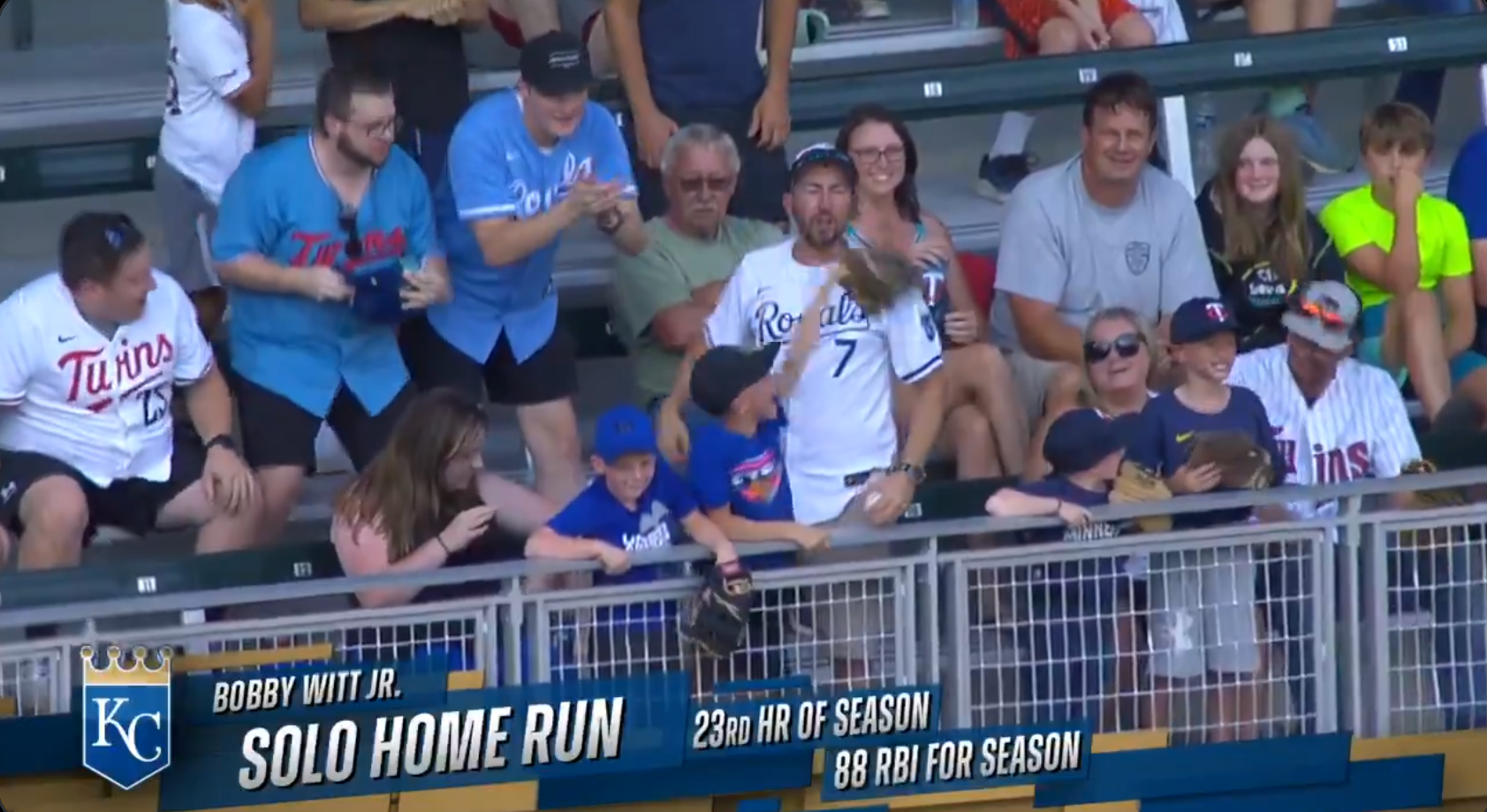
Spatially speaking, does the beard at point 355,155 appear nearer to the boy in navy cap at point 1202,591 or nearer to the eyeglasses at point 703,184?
the eyeglasses at point 703,184

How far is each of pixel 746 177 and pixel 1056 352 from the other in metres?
0.98

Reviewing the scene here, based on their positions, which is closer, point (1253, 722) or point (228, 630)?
point (228, 630)

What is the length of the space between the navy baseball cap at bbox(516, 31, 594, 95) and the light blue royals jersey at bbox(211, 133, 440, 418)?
0.37 metres

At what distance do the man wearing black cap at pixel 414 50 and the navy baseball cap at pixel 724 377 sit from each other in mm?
1212

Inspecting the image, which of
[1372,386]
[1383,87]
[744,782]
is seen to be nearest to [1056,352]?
[1372,386]

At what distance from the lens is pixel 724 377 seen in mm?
5355

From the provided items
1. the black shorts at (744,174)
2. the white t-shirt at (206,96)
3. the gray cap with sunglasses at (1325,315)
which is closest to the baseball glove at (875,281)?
the black shorts at (744,174)

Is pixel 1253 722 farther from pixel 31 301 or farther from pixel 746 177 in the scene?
pixel 31 301

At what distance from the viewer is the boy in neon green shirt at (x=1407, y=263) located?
652cm

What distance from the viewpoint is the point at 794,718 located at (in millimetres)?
5133

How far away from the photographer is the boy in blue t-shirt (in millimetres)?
5043

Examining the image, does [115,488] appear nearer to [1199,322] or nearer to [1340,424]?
[1199,322]

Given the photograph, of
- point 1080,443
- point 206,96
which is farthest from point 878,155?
point 206,96

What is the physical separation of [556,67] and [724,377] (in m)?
0.97
